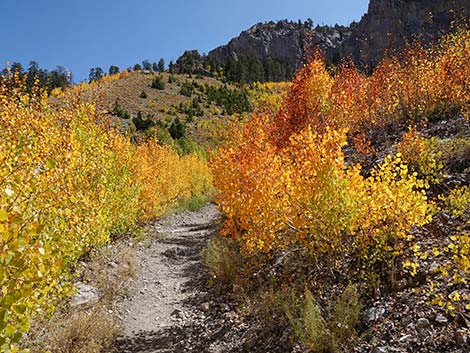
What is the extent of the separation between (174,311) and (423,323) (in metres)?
6.32

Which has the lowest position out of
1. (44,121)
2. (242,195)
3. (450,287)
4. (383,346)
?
(383,346)

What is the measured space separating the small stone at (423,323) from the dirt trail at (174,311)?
3.50m

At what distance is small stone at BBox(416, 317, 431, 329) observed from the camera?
5312mm

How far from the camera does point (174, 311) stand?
9602 mm

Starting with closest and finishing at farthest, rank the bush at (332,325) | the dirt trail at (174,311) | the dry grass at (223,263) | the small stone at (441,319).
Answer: the small stone at (441,319), the bush at (332,325), the dirt trail at (174,311), the dry grass at (223,263)

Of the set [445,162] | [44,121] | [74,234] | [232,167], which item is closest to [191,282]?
[232,167]

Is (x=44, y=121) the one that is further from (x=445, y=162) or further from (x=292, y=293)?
(x=445, y=162)

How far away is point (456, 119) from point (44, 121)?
13.3 meters

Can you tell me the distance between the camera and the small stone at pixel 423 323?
17.4 feet

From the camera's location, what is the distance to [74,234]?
7473mm

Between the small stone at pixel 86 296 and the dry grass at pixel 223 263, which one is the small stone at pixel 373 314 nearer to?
the dry grass at pixel 223 263

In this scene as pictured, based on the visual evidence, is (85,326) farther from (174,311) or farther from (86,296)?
(174,311)

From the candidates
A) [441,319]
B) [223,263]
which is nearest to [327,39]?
[223,263]

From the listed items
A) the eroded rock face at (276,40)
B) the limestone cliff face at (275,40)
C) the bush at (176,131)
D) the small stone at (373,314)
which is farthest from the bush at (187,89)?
the limestone cliff face at (275,40)
